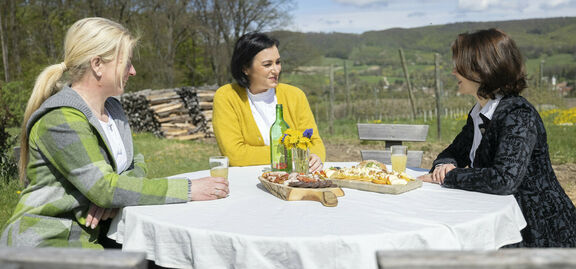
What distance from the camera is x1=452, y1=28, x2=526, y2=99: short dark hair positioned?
2.32 meters

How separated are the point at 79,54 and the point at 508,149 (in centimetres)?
199

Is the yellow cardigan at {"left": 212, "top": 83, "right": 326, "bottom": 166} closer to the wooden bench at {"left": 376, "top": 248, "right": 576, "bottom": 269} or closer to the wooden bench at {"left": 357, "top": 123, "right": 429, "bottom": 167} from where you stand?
the wooden bench at {"left": 357, "top": 123, "right": 429, "bottom": 167}

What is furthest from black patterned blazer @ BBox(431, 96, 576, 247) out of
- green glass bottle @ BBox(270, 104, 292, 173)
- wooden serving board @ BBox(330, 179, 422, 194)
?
green glass bottle @ BBox(270, 104, 292, 173)

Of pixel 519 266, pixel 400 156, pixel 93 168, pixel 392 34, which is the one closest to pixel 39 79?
pixel 93 168

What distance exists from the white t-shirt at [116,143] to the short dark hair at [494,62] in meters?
1.83

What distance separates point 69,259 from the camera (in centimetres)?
83

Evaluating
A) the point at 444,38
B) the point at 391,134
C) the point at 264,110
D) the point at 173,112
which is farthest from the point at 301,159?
the point at 444,38

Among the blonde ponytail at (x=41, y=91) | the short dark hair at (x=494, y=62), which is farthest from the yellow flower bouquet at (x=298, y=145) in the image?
the blonde ponytail at (x=41, y=91)

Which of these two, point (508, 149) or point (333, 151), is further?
point (333, 151)

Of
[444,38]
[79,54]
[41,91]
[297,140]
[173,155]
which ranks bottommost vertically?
[173,155]

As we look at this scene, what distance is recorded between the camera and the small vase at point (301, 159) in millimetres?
2441

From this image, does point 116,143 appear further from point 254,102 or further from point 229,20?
point 229,20

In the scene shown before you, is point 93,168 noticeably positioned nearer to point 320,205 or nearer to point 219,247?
point 219,247

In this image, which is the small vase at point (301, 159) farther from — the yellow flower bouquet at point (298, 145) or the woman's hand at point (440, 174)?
the woman's hand at point (440, 174)
